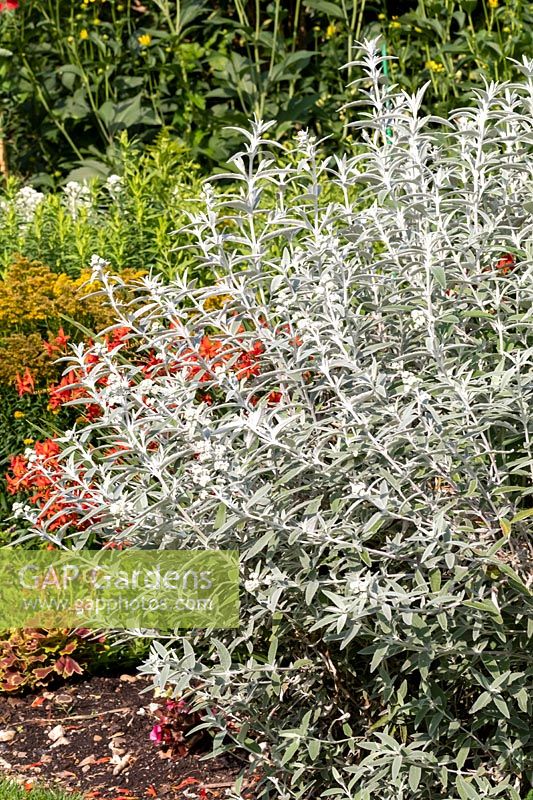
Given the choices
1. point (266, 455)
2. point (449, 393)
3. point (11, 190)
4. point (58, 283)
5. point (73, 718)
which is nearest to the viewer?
point (449, 393)

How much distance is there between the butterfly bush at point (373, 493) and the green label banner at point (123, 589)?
6cm

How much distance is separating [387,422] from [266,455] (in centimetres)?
31

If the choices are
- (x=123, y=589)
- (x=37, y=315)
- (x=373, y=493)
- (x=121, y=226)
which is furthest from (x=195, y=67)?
(x=373, y=493)

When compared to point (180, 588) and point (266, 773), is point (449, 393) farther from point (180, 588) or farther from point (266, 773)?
point (266, 773)

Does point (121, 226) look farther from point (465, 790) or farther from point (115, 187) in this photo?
point (465, 790)

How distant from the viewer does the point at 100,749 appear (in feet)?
11.5

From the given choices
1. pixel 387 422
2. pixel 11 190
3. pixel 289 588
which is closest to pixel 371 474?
pixel 387 422

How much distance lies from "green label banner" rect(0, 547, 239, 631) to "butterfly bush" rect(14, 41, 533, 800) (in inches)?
2.3

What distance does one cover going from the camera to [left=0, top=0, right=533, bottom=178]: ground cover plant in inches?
286

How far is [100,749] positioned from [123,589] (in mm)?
574

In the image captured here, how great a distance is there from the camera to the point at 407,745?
9.77ft

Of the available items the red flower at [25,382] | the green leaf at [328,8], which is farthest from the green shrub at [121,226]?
the green leaf at [328,8]

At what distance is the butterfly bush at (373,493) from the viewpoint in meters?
2.68

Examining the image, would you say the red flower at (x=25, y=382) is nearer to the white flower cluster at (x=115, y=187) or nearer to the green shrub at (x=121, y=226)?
the green shrub at (x=121, y=226)
